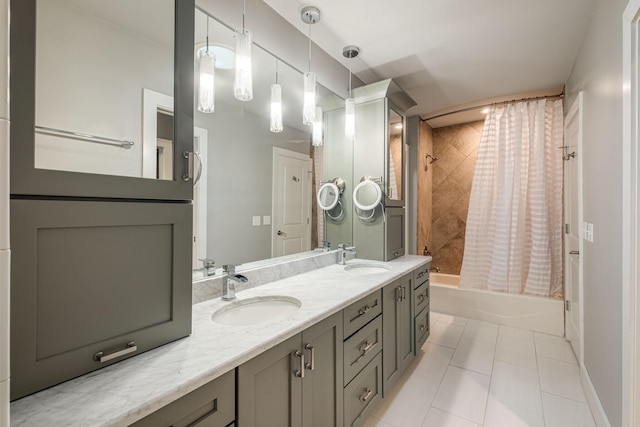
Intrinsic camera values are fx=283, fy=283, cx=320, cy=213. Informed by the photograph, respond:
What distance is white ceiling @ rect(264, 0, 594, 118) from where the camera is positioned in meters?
1.76

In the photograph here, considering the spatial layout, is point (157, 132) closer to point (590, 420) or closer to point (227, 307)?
point (227, 307)

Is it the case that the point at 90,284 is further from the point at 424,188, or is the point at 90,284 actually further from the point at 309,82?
the point at 424,188

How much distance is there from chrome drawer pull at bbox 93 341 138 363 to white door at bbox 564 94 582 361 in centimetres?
275

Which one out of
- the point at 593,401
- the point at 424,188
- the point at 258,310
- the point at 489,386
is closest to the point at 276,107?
the point at 258,310

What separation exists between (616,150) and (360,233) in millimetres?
1619

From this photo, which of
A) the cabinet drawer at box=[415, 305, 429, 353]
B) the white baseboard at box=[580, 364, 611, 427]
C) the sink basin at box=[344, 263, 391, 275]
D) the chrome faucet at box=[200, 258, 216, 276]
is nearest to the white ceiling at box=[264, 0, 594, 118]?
the chrome faucet at box=[200, 258, 216, 276]

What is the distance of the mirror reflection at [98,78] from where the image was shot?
0.72 meters

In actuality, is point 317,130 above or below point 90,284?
above

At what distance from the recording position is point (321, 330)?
121cm

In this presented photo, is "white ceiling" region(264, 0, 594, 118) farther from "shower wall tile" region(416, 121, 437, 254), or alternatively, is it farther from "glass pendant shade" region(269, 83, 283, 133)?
"shower wall tile" region(416, 121, 437, 254)

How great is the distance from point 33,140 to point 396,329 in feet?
6.50

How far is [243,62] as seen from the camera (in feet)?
4.54

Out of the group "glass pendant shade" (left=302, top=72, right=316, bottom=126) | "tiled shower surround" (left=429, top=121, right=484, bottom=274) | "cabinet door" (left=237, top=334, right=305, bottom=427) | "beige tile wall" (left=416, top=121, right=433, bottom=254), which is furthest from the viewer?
"tiled shower surround" (left=429, top=121, right=484, bottom=274)

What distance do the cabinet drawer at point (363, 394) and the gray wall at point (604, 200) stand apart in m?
1.11
